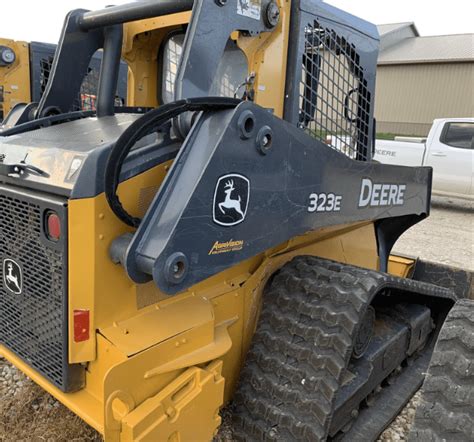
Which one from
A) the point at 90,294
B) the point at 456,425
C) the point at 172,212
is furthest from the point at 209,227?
the point at 456,425

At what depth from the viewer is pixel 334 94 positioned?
2.74m

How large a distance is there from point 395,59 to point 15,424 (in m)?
28.3

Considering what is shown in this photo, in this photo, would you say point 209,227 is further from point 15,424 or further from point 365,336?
point 15,424

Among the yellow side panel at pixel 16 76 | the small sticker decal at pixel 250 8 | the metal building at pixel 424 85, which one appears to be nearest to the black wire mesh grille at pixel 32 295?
the small sticker decal at pixel 250 8

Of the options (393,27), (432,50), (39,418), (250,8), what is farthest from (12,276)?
(393,27)

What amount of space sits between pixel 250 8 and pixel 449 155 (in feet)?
29.2

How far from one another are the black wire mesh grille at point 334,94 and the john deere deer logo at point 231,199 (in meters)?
0.77

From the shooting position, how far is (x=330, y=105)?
2.72 m

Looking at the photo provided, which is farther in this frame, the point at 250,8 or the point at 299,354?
the point at 299,354

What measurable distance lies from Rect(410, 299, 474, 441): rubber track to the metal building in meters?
26.1

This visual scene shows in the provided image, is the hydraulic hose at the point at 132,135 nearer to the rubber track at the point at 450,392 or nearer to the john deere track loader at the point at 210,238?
the john deere track loader at the point at 210,238

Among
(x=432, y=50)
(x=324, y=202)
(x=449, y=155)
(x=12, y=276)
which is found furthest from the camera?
→ (x=432, y=50)

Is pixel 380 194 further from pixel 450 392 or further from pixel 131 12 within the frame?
pixel 131 12

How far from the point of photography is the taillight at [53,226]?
1944mm
